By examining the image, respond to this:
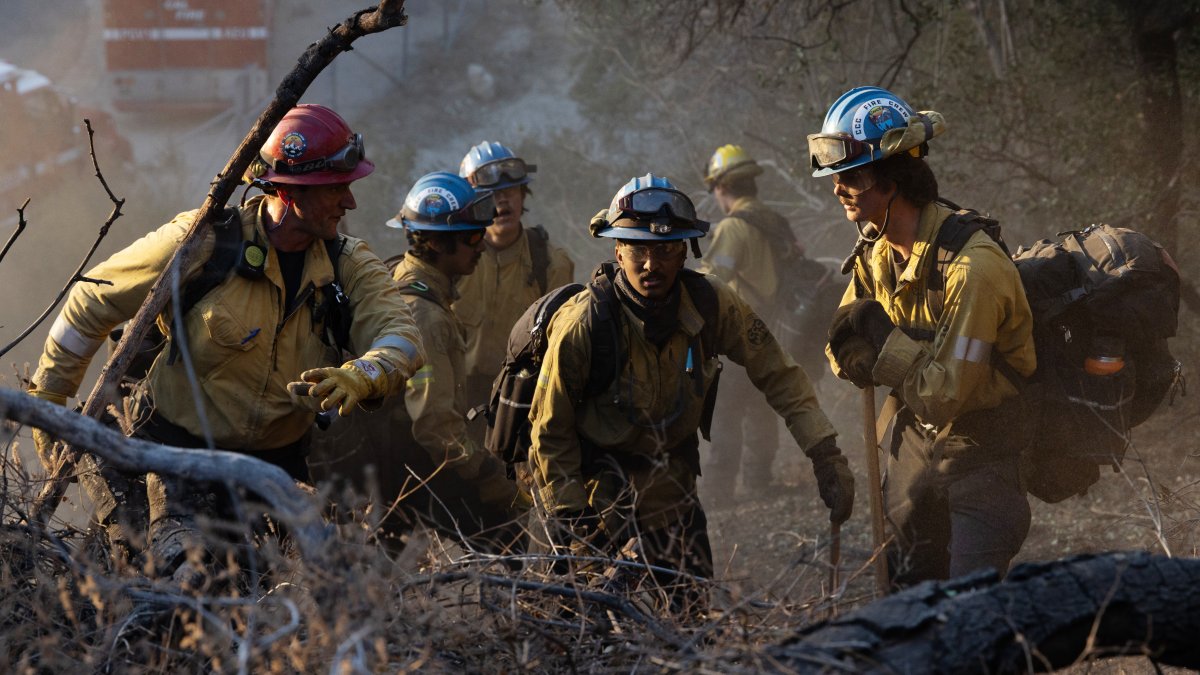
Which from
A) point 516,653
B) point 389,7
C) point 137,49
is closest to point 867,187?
point 389,7

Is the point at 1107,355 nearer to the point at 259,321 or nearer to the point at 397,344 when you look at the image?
the point at 397,344

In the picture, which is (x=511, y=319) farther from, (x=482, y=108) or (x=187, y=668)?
(x=482, y=108)

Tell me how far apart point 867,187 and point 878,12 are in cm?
642

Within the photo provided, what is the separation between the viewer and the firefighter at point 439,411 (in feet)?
17.9

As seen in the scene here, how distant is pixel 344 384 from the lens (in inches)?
152

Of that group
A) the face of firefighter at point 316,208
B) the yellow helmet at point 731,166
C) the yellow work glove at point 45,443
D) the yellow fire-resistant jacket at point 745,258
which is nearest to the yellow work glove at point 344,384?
the face of firefighter at point 316,208

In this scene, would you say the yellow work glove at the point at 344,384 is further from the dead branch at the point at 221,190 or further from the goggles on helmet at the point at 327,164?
the goggles on helmet at the point at 327,164

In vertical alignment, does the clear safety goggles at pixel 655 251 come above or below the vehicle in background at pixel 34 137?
below

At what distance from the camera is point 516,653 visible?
2.93 meters

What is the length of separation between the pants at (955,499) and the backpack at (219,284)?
2.12 meters

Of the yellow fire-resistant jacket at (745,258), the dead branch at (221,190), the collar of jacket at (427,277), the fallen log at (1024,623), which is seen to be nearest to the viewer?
the fallen log at (1024,623)

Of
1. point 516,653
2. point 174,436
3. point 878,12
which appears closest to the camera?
point 516,653

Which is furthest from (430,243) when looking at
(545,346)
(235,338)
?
(235,338)

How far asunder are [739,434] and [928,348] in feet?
15.6
